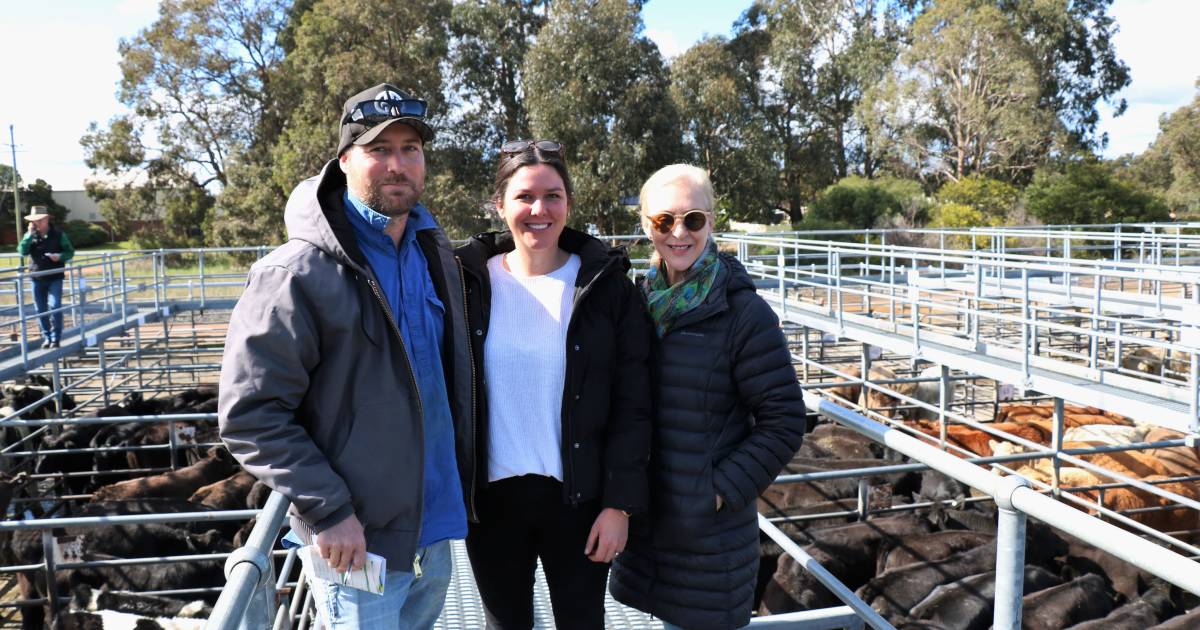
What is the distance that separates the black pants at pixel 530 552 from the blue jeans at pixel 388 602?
0.57 feet

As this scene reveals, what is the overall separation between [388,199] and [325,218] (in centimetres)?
17

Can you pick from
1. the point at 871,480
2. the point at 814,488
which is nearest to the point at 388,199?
the point at 814,488

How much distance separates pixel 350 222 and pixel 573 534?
3.35 feet

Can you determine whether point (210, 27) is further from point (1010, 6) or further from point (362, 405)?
point (362, 405)

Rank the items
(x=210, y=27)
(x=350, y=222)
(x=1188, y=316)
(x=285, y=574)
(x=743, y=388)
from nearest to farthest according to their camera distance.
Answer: (x=350, y=222) < (x=743, y=388) < (x=285, y=574) < (x=1188, y=316) < (x=210, y=27)

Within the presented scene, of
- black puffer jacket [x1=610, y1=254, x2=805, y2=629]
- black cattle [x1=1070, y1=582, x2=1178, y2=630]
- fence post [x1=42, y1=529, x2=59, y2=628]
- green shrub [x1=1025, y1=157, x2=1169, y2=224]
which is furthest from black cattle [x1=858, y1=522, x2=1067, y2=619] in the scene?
green shrub [x1=1025, y1=157, x2=1169, y2=224]

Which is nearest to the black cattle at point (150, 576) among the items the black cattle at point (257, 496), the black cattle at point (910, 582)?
the black cattle at point (257, 496)

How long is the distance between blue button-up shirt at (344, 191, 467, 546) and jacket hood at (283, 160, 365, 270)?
6 cm

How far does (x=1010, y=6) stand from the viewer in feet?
112

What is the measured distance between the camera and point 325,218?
2137 millimetres

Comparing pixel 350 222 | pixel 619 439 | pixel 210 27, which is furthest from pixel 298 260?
pixel 210 27

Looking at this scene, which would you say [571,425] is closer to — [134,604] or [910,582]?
[910,582]

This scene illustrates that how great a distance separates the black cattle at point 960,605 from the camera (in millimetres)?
5766

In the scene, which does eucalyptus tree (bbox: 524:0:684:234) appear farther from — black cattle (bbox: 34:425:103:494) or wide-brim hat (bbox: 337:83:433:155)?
wide-brim hat (bbox: 337:83:433:155)
